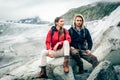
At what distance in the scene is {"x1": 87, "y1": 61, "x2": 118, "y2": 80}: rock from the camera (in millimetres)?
9734

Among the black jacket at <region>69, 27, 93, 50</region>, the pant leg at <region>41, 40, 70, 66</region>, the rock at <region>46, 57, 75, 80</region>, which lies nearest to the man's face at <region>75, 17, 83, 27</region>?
the black jacket at <region>69, 27, 93, 50</region>

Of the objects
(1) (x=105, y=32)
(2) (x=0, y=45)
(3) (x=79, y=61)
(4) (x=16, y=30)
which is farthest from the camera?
(4) (x=16, y=30)

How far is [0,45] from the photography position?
724 inches

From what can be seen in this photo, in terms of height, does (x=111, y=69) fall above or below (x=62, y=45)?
below

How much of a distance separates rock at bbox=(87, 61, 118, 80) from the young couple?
0.72 metres

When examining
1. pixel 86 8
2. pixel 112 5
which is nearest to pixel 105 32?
pixel 112 5

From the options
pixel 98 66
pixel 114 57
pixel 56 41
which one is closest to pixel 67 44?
pixel 56 41

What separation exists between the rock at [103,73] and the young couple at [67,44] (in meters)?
0.72

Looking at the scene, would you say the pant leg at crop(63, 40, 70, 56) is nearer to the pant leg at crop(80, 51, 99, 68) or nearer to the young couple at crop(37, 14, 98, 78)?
the young couple at crop(37, 14, 98, 78)

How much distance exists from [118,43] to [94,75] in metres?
2.02

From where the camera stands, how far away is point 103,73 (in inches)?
387

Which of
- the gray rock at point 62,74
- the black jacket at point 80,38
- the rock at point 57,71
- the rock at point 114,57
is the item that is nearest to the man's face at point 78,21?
→ the black jacket at point 80,38

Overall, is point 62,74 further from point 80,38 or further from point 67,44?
point 80,38

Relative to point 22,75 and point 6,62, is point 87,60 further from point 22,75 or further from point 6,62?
point 6,62
